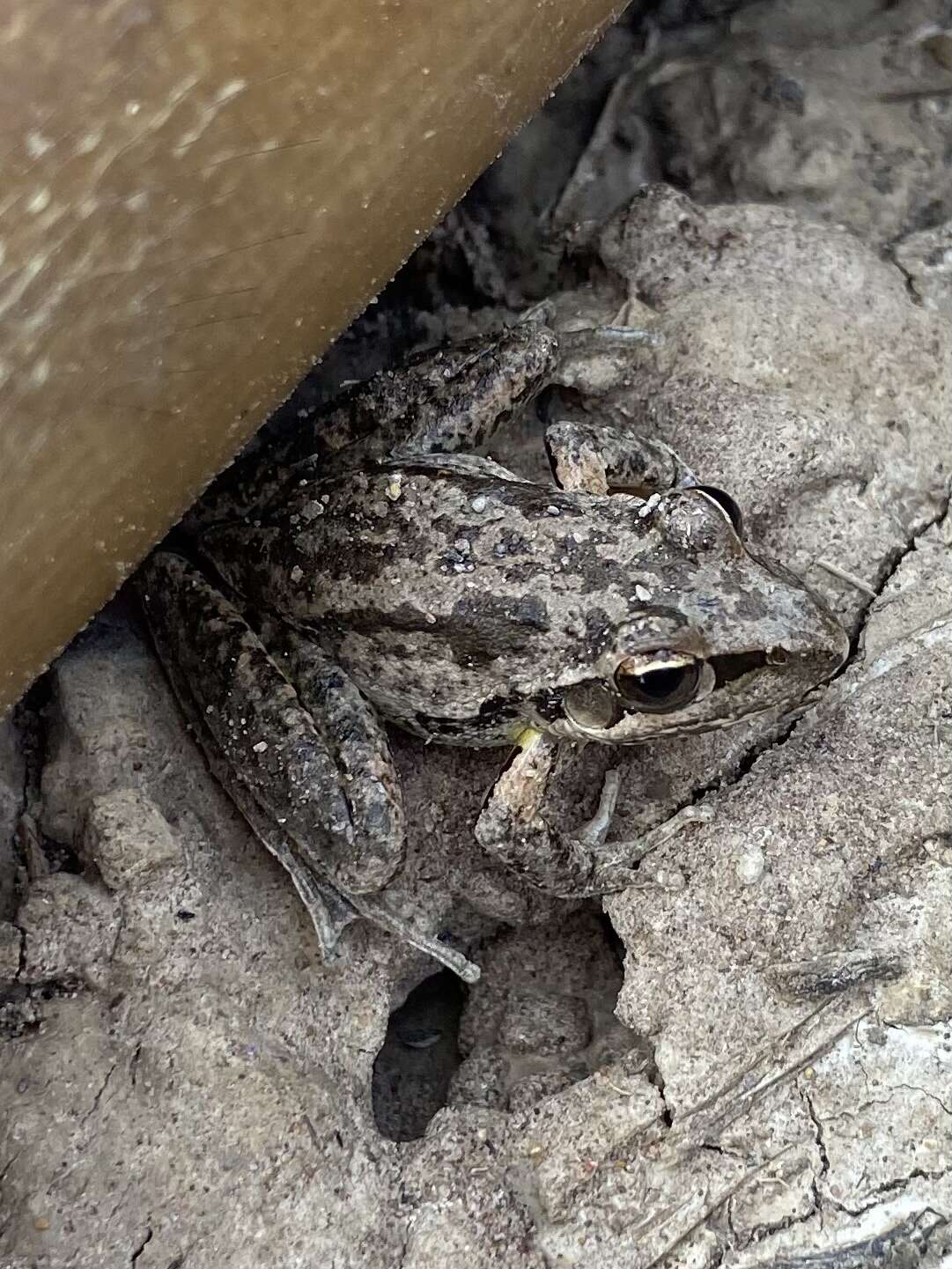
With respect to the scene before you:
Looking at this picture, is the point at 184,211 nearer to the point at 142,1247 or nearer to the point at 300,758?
the point at 300,758

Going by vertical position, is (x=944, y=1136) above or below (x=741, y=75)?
below

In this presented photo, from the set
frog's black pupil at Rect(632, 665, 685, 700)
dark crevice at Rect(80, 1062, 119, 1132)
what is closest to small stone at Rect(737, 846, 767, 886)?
frog's black pupil at Rect(632, 665, 685, 700)

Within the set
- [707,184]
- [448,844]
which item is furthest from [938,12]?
[448,844]

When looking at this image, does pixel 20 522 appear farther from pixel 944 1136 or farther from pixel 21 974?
pixel 944 1136

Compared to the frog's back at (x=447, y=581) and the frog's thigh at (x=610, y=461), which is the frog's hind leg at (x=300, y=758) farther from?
the frog's thigh at (x=610, y=461)

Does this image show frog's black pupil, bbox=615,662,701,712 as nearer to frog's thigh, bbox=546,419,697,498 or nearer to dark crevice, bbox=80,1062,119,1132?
frog's thigh, bbox=546,419,697,498

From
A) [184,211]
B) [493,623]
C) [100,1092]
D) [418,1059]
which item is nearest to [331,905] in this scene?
[418,1059]
